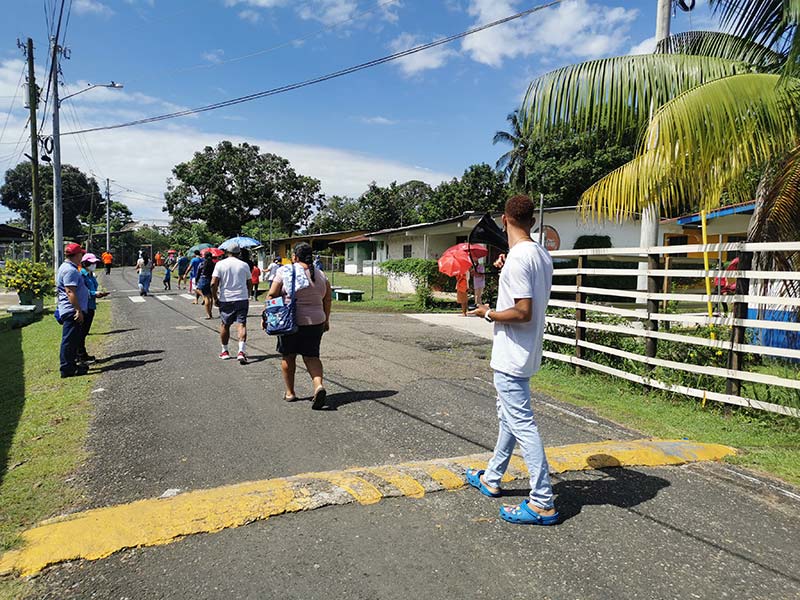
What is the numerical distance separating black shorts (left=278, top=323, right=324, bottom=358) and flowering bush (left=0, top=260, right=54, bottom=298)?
12.6m

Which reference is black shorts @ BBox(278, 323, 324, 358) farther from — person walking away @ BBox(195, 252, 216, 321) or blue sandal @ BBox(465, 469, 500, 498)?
person walking away @ BBox(195, 252, 216, 321)

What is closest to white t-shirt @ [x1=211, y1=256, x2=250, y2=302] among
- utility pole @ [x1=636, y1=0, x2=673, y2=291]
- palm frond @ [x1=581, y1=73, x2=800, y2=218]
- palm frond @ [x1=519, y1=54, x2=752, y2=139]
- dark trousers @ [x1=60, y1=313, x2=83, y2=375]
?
dark trousers @ [x1=60, y1=313, x2=83, y2=375]

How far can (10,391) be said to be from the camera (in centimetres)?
668

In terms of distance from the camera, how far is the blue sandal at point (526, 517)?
3268mm

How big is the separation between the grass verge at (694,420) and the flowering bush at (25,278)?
1418 centimetres

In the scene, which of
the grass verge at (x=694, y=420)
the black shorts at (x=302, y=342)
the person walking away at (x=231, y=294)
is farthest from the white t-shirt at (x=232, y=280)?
the grass verge at (x=694, y=420)

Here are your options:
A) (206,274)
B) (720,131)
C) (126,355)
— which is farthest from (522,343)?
(206,274)

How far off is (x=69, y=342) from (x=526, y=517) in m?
6.43

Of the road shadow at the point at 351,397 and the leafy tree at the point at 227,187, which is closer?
the road shadow at the point at 351,397

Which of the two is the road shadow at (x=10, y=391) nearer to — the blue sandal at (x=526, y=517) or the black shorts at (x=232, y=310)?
the black shorts at (x=232, y=310)

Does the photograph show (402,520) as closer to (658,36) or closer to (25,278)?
(658,36)

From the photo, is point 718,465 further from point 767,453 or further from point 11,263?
point 11,263

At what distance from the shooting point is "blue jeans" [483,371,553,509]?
3291 mm

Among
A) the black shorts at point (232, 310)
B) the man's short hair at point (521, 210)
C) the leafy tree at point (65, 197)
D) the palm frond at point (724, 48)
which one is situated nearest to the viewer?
the man's short hair at point (521, 210)
